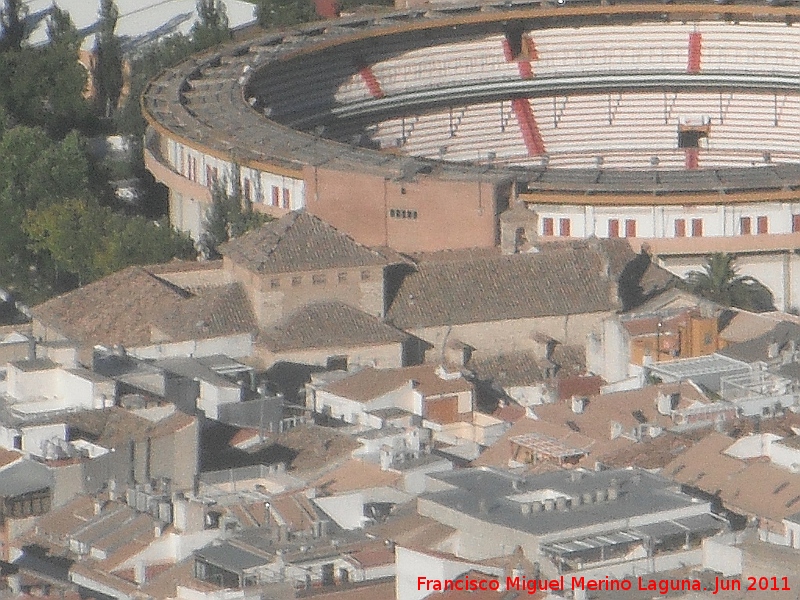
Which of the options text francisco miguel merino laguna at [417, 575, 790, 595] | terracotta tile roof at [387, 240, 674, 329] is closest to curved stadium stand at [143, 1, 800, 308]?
terracotta tile roof at [387, 240, 674, 329]

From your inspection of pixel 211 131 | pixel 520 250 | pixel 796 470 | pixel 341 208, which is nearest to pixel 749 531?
pixel 796 470

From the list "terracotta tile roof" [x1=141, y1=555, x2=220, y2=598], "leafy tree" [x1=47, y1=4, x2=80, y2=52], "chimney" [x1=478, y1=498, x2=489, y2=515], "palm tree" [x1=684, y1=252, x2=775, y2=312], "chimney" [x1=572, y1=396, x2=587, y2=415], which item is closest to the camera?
"terracotta tile roof" [x1=141, y1=555, x2=220, y2=598]

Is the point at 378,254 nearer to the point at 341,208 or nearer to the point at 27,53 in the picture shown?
the point at 341,208

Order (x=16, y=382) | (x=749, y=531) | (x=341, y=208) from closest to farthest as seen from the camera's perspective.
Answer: (x=749, y=531)
(x=16, y=382)
(x=341, y=208)

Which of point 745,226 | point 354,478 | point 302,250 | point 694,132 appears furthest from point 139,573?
point 694,132

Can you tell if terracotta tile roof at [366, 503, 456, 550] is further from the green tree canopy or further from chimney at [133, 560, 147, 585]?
the green tree canopy

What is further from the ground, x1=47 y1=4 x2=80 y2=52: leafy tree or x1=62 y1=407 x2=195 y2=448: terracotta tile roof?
x1=62 y1=407 x2=195 y2=448: terracotta tile roof
